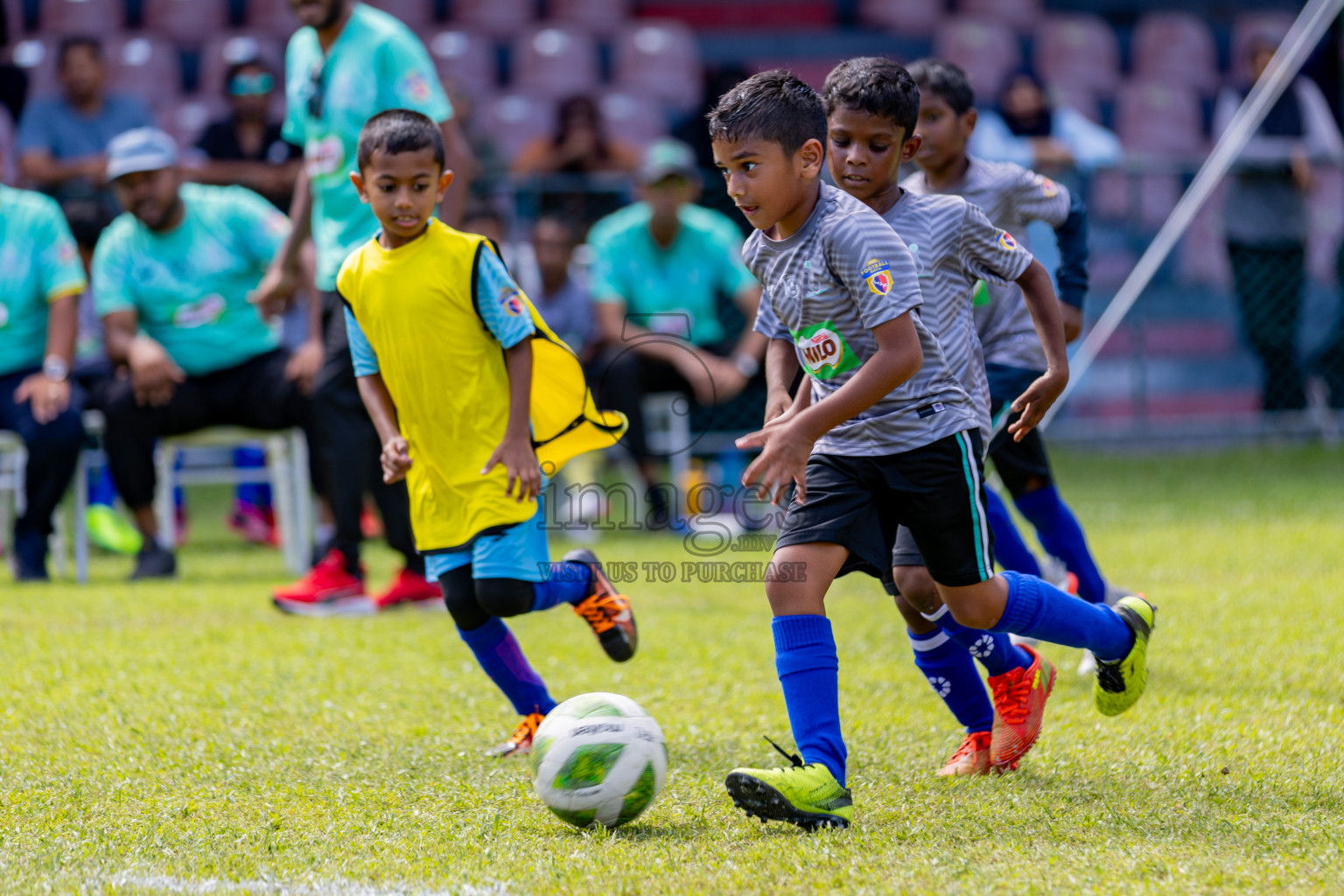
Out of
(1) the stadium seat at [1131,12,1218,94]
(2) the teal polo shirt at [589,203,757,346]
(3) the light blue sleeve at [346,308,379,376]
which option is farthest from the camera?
(1) the stadium seat at [1131,12,1218,94]

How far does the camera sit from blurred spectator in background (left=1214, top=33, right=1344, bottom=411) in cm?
941

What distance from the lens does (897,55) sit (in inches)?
546

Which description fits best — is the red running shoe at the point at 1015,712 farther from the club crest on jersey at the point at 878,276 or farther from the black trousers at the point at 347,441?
the black trousers at the point at 347,441

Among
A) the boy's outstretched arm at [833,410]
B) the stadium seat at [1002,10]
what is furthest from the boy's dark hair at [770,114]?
the stadium seat at [1002,10]

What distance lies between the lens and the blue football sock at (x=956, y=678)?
127 inches

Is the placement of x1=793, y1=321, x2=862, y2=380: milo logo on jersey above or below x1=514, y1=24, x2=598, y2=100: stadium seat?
below

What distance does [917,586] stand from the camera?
310 centimetres

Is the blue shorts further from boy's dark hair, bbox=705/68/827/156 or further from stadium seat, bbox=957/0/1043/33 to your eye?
stadium seat, bbox=957/0/1043/33

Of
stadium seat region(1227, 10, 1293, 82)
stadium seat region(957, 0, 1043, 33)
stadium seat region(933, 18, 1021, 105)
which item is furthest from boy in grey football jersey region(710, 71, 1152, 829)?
stadium seat region(957, 0, 1043, 33)

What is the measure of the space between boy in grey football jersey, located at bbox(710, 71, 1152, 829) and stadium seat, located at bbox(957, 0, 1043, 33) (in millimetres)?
12226

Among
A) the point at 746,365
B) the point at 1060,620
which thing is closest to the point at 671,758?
the point at 1060,620

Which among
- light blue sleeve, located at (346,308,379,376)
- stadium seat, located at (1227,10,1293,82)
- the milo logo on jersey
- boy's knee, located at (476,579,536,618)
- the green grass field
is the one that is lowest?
the green grass field

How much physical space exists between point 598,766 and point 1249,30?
44.3 feet

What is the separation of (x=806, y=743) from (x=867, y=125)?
1.31m
